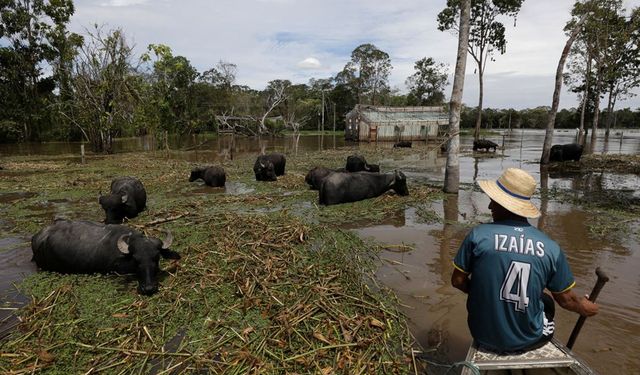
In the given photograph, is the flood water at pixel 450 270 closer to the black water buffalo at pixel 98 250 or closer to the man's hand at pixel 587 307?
the black water buffalo at pixel 98 250

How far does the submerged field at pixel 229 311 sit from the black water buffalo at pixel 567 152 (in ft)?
56.5

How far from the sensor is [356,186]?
34.3ft

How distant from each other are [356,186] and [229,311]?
6.67 m

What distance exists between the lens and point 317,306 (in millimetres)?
4266

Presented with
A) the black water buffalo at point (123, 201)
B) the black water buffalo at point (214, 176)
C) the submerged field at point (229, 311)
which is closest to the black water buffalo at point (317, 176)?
the black water buffalo at point (214, 176)

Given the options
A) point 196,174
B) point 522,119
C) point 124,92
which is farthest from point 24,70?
point 522,119

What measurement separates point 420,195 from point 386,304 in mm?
6888

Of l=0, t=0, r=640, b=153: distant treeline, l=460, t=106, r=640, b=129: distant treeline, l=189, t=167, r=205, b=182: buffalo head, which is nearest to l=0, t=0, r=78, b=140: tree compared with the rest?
l=0, t=0, r=640, b=153: distant treeline

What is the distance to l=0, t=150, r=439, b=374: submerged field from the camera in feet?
11.4

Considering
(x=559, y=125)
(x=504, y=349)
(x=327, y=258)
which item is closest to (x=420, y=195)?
(x=327, y=258)

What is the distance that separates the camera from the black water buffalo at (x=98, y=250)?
4980 mm

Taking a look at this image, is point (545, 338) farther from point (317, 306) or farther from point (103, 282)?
point (103, 282)

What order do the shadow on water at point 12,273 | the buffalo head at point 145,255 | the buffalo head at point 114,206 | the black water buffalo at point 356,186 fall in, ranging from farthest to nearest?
the black water buffalo at point 356,186 → the buffalo head at point 114,206 → the buffalo head at point 145,255 → the shadow on water at point 12,273

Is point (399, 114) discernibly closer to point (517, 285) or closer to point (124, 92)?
point (124, 92)
